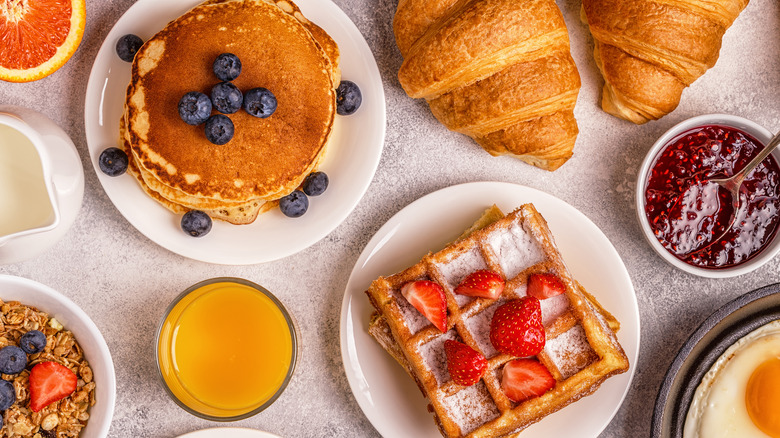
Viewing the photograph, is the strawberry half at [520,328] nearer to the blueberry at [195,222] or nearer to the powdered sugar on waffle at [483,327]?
the powdered sugar on waffle at [483,327]

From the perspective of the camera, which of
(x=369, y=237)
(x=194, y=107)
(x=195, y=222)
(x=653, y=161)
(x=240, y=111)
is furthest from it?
(x=369, y=237)

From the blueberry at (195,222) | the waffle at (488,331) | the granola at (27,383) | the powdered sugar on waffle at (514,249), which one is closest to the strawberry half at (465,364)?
the waffle at (488,331)

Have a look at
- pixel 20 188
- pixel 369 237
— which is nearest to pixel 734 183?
pixel 369 237

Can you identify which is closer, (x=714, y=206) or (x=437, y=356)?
(x=437, y=356)

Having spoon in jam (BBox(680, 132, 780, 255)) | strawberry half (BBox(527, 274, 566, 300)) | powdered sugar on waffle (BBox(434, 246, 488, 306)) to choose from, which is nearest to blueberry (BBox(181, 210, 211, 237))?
powdered sugar on waffle (BBox(434, 246, 488, 306))

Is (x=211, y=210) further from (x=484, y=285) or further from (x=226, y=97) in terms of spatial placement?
(x=484, y=285)
